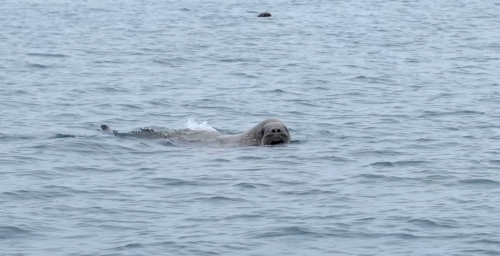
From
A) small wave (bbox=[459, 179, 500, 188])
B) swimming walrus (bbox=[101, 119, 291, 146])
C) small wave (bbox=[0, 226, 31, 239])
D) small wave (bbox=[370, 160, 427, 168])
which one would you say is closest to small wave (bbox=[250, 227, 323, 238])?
small wave (bbox=[0, 226, 31, 239])

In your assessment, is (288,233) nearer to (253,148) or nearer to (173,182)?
(173,182)

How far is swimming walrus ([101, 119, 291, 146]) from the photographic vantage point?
19.3 m

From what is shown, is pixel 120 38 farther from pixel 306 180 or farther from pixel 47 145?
pixel 306 180

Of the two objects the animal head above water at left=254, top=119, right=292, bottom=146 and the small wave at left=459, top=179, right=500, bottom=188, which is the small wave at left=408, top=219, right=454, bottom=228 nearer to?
the small wave at left=459, top=179, right=500, bottom=188

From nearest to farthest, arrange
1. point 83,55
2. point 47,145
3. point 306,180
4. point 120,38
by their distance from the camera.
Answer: point 306,180
point 47,145
point 83,55
point 120,38

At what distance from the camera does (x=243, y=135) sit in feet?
64.0

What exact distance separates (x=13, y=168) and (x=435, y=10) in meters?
40.9

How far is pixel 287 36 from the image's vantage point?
4203 cm

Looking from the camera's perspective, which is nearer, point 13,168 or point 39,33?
point 13,168

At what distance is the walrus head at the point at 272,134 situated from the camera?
63.1ft

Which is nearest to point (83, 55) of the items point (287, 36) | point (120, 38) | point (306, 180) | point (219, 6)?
point (120, 38)

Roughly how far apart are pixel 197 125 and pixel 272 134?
2.93 metres

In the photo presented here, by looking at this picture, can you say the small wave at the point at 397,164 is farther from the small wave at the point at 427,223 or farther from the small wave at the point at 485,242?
the small wave at the point at 485,242

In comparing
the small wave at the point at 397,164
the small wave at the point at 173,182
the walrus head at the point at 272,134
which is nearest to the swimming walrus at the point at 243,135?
the walrus head at the point at 272,134
